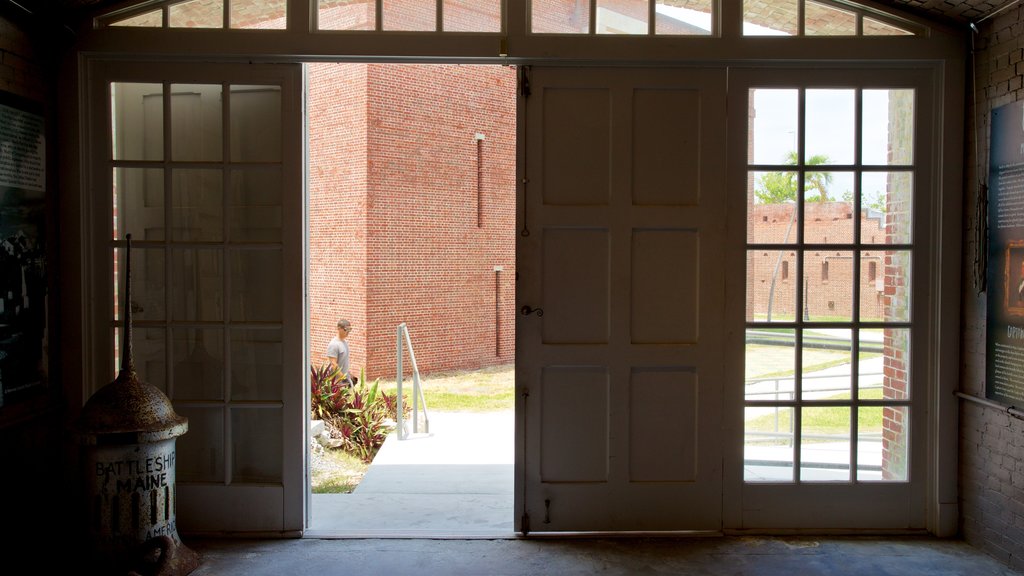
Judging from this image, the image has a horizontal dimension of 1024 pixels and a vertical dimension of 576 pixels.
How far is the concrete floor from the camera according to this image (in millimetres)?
3186

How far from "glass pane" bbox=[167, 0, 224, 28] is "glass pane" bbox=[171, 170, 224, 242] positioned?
700mm

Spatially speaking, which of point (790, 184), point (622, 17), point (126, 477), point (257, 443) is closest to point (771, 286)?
point (790, 184)

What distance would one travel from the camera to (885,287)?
3.62 m

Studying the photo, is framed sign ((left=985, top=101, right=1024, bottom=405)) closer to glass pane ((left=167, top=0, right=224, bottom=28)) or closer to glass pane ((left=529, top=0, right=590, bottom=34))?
glass pane ((left=529, top=0, right=590, bottom=34))

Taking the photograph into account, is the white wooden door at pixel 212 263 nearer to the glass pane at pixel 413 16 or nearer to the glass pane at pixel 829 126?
the glass pane at pixel 413 16

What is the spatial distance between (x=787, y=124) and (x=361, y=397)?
545 cm

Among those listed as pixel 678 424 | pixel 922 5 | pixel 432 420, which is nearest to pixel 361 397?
pixel 432 420

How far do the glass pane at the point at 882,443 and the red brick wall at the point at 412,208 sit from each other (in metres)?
9.17

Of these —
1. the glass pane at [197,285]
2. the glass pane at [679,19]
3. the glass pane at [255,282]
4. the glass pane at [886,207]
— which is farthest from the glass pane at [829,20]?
the glass pane at [197,285]

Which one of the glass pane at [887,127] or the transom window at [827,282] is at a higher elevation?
the glass pane at [887,127]

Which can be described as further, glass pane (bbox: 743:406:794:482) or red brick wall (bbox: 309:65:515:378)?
red brick wall (bbox: 309:65:515:378)

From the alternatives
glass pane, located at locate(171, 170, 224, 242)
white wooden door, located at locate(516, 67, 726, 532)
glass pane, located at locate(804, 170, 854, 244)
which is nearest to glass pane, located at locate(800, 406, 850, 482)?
white wooden door, located at locate(516, 67, 726, 532)

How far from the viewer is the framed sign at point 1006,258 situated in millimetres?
3162

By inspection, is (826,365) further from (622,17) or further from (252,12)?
(252,12)
